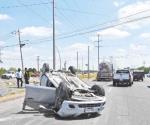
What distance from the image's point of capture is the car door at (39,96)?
15.6 metres

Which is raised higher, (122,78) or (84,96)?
(122,78)

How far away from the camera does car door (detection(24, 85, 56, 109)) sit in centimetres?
1561

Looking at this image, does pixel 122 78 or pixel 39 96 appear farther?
pixel 122 78

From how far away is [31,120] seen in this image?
1360 centimetres

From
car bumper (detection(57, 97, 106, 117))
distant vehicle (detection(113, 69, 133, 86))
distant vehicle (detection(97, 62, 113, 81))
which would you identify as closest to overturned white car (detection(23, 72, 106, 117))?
car bumper (detection(57, 97, 106, 117))

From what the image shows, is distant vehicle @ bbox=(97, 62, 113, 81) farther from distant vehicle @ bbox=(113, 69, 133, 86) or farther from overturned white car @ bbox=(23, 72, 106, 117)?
overturned white car @ bbox=(23, 72, 106, 117)

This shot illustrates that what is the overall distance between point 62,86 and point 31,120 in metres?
1.78

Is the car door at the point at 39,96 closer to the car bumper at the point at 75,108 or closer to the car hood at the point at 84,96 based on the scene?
the car hood at the point at 84,96

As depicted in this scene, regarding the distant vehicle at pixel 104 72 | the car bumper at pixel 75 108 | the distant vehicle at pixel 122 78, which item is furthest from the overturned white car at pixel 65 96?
the distant vehicle at pixel 104 72

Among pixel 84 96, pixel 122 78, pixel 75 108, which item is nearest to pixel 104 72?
pixel 122 78

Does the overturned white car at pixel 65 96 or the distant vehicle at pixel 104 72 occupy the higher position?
the distant vehicle at pixel 104 72

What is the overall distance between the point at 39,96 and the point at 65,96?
1815 millimetres

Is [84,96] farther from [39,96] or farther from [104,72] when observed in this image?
[104,72]

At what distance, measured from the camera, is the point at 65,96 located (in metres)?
14.4
